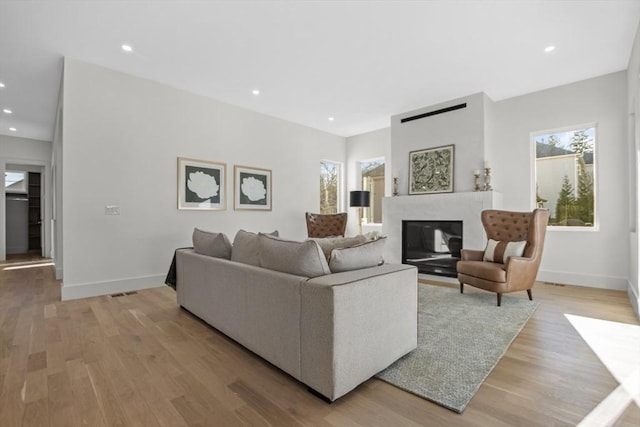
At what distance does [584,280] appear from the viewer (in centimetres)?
418

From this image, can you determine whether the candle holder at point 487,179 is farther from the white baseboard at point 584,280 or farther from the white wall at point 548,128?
the white baseboard at point 584,280

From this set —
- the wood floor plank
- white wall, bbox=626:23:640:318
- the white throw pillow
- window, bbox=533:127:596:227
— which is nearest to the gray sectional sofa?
the wood floor plank

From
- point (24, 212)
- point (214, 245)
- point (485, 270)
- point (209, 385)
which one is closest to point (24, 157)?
point (24, 212)

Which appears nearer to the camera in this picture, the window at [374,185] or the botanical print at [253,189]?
the botanical print at [253,189]

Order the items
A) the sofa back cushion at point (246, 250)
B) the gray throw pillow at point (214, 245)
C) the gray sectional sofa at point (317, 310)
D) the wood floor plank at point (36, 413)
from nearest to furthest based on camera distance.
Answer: the wood floor plank at point (36, 413) < the gray sectional sofa at point (317, 310) < the sofa back cushion at point (246, 250) < the gray throw pillow at point (214, 245)

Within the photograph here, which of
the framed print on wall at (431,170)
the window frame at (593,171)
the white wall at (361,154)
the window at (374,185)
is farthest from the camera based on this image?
the window at (374,185)

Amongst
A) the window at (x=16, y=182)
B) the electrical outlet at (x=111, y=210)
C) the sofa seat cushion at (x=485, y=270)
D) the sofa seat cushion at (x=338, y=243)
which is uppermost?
the window at (x=16, y=182)

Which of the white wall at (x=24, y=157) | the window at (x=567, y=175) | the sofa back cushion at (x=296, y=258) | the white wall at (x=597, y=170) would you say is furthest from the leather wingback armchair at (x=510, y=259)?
the white wall at (x=24, y=157)

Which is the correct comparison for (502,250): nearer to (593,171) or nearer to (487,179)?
(487,179)

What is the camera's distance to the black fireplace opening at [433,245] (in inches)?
191

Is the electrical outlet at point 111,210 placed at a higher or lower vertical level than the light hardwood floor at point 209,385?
higher

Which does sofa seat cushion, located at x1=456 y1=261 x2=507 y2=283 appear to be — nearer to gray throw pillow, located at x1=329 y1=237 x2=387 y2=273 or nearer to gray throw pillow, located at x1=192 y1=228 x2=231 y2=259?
gray throw pillow, located at x1=329 y1=237 x2=387 y2=273

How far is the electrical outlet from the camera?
3861 millimetres

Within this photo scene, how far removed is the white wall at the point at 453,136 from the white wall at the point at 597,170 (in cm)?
60
